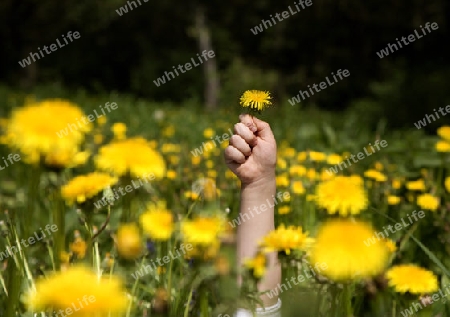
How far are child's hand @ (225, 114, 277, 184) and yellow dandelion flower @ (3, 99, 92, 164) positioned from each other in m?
0.52

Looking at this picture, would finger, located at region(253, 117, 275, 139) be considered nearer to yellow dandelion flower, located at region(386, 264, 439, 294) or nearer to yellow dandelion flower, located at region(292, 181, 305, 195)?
yellow dandelion flower, located at region(386, 264, 439, 294)

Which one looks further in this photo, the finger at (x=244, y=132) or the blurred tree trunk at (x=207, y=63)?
the blurred tree trunk at (x=207, y=63)

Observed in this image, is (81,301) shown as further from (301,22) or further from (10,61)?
(10,61)

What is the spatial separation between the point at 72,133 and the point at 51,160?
3.4 inches

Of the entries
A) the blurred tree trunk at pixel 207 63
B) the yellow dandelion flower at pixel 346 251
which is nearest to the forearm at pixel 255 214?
the yellow dandelion flower at pixel 346 251

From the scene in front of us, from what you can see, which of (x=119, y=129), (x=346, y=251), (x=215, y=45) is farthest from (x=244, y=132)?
(x=215, y=45)

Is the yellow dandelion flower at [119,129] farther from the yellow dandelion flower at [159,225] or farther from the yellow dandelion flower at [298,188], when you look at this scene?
the yellow dandelion flower at [159,225]

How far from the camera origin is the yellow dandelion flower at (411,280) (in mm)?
800

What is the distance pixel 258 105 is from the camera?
0.70 meters

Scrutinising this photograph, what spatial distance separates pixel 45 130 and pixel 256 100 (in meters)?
0.30

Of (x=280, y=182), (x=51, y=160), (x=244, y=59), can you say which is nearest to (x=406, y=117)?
(x=280, y=182)

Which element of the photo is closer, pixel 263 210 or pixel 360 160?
pixel 263 210

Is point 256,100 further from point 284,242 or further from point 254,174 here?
point 254,174

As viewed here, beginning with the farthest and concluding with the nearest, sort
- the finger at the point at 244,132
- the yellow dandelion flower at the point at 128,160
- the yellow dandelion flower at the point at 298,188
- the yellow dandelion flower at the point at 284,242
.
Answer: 1. the yellow dandelion flower at the point at 298,188
2. the finger at the point at 244,132
3. the yellow dandelion flower at the point at 284,242
4. the yellow dandelion flower at the point at 128,160
